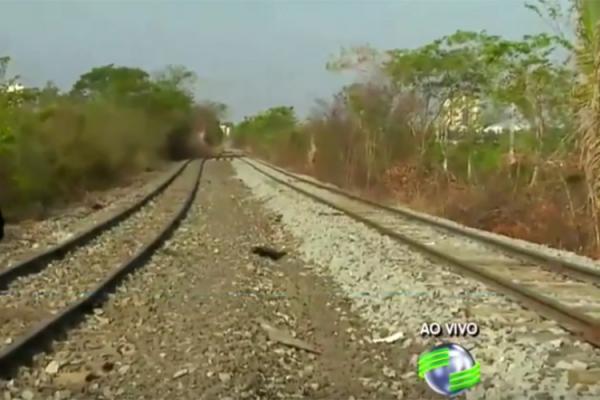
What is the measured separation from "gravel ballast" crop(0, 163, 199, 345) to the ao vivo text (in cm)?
371

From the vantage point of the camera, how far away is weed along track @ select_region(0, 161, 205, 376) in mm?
8641

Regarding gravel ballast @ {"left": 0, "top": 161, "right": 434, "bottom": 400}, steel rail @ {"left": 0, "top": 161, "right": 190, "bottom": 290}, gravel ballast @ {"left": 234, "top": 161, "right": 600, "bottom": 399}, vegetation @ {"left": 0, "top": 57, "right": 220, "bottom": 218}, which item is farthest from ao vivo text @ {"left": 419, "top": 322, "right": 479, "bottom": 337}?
vegetation @ {"left": 0, "top": 57, "right": 220, "bottom": 218}

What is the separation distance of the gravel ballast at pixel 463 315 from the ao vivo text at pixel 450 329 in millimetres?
81

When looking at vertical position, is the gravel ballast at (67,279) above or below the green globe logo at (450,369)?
below

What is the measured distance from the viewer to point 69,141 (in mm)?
41500

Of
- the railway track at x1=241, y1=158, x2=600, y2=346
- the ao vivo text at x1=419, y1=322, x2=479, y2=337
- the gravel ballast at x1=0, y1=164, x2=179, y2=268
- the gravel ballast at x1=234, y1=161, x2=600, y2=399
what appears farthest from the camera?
the gravel ballast at x1=0, y1=164, x2=179, y2=268

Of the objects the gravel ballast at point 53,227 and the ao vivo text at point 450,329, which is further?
the gravel ballast at point 53,227

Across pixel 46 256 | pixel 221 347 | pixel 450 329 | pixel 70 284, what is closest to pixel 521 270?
pixel 450 329

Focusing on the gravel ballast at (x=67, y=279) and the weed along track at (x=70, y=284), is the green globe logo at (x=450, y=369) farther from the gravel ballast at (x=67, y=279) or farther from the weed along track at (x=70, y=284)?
the gravel ballast at (x=67, y=279)

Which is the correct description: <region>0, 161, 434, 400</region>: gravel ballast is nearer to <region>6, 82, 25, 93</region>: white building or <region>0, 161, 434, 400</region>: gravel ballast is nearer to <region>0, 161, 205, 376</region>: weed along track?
<region>0, 161, 205, 376</region>: weed along track

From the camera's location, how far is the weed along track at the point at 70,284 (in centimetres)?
864

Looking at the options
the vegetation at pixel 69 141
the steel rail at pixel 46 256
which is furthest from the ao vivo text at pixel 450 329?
the vegetation at pixel 69 141

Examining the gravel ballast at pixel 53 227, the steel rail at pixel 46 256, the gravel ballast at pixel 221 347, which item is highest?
the gravel ballast at pixel 221 347

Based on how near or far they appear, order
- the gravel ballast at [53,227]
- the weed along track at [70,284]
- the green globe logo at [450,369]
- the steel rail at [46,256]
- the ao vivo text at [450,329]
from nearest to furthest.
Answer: the green globe logo at [450,369] → the ao vivo text at [450,329] → the weed along track at [70,284] → the steel rail at [46,256] → the gravel ballast at [53,227]
